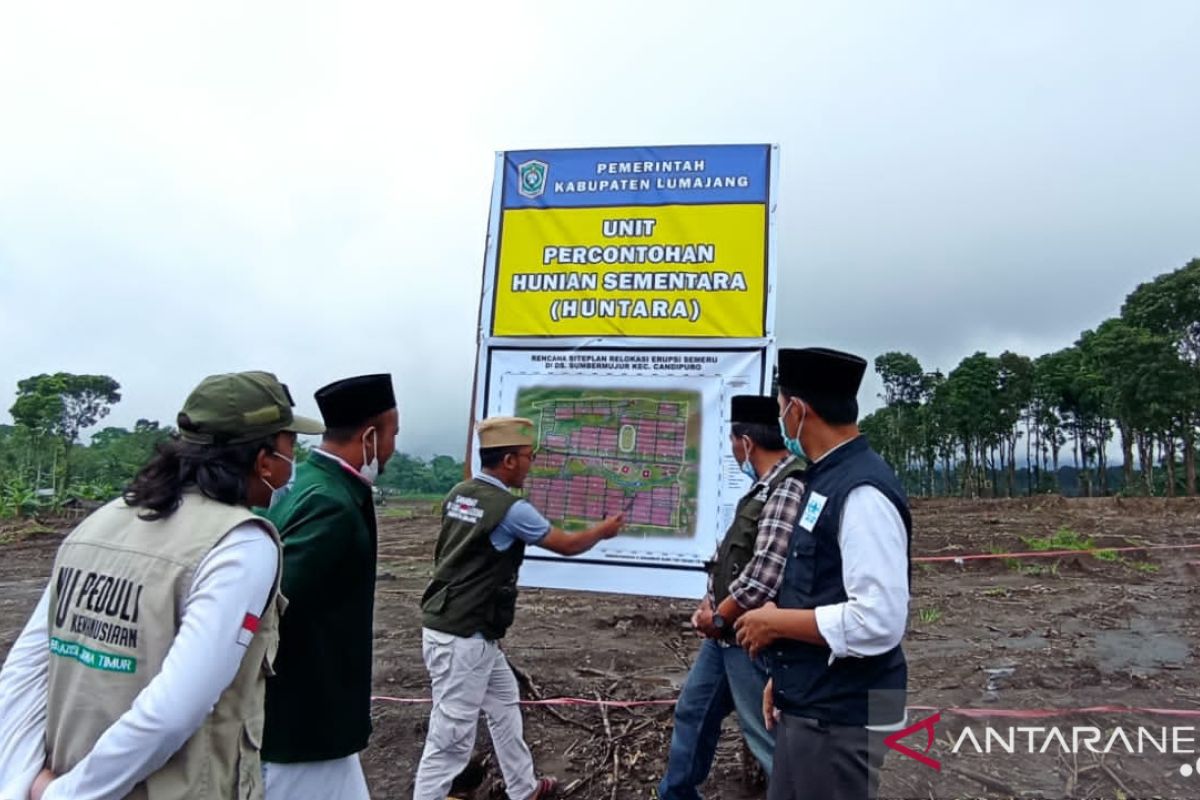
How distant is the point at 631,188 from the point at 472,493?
1945mm

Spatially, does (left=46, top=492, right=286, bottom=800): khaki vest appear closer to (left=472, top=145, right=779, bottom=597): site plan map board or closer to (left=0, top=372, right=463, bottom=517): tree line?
(left=472, top=145, right=779, bottom=597): site plan map board

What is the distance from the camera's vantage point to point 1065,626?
838cm

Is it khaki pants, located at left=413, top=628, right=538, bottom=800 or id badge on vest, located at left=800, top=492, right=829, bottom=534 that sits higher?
id badge on vest, located at left=800, top=492, right=829, bottom=534

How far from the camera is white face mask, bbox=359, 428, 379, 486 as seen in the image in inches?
97.4

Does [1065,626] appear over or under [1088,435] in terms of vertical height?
under

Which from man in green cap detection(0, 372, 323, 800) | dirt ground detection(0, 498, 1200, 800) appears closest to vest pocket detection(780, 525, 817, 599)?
man in green cap detection(0, 372, 323, 800)

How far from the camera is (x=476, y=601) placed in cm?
327

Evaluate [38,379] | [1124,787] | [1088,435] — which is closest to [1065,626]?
[1124,787]

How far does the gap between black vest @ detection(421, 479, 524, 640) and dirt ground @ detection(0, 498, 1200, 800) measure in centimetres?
121

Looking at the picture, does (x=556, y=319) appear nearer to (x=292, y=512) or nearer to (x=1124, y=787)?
(x=292, y=512)

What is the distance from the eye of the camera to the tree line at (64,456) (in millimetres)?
23219

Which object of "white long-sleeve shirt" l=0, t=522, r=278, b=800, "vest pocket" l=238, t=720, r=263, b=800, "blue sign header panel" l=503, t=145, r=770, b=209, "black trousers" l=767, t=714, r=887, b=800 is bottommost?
"black trousers" l=767, t=714, r=887, b=800

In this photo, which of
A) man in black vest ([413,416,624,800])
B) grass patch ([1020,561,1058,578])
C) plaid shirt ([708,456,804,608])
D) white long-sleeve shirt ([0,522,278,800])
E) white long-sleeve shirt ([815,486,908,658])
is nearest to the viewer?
white long-sleeve shirt ([0,522,278,800])

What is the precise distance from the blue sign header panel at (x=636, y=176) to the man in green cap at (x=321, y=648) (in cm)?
240
